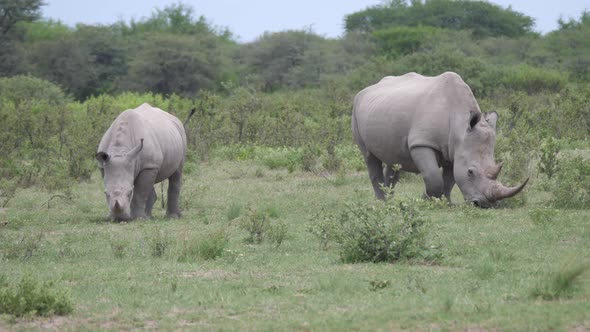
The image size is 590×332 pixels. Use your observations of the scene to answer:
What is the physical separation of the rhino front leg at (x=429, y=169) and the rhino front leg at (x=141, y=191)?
3.46 m

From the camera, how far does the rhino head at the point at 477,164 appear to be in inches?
510

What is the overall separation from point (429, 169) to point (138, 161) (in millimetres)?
3770

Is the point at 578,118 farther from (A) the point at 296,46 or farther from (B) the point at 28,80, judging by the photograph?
(A) the point at 296,46

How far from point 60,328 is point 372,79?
30.7m

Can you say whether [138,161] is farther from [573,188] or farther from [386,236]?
[573,188]

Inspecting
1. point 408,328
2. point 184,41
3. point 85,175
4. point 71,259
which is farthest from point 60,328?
point 184,41

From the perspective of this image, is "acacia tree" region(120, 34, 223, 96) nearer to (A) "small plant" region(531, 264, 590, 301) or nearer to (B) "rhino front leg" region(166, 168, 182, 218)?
(B) "rhino front leg" region(166, 168, 182, 218)

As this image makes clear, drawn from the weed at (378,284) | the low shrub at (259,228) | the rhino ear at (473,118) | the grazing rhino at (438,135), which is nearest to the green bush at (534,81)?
the grazing rhino at (438,135)

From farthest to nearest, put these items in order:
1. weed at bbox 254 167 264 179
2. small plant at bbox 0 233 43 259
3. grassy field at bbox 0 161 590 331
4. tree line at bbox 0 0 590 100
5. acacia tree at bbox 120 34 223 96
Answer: acacia tree at bbox 120 34 223 96 < tree line at bbox 0 0 590 100 < weed at bbox 254 167 264 179 < small plant at bbox 0 233 43 259 < grassy field at bbox 0 161 590 331

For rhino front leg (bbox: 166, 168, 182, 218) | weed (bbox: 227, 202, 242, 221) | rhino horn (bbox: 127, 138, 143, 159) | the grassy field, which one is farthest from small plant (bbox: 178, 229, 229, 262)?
rhino front leg (bbox: 166, 168, 182, 218)

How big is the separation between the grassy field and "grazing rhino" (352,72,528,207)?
391 millimetres

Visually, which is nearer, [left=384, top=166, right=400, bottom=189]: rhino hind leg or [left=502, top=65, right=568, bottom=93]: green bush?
[left=384, top=166, right=400, bottom=189]: rhino hind leg

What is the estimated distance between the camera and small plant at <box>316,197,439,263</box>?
938 centimetres

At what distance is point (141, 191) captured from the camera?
1398cm
